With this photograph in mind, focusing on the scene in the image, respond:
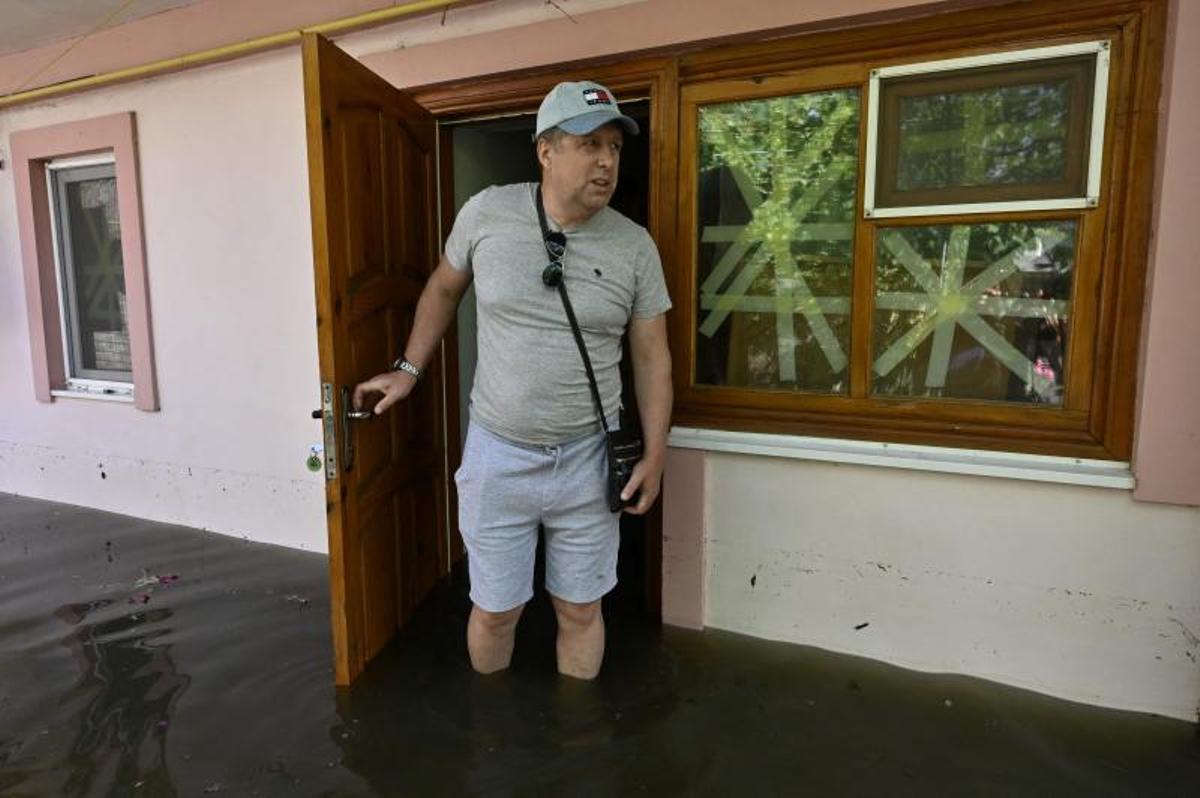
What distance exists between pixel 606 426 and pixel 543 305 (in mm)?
399

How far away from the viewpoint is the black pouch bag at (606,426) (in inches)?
75.8

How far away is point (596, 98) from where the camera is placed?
6.08 feet

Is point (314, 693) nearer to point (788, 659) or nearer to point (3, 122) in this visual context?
point (788, 659)

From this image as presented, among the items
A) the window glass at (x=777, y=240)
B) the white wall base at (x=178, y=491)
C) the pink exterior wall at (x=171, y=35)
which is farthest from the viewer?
the white wall base at (x=178, y=491)

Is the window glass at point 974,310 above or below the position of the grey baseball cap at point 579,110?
below

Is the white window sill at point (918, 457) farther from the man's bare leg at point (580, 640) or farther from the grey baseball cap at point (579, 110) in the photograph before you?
the grey baseball cap at point (579, 110)

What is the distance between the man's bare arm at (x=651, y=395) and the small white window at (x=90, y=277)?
3.20 metres

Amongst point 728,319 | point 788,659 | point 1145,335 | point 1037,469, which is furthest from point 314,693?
point 1145,335

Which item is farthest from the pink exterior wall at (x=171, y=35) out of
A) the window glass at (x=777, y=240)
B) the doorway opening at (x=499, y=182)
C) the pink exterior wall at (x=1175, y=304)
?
the pink exterior wall at (x=1175, y=304)

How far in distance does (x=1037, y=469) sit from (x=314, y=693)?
2355 mm

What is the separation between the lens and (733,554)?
8.35ft

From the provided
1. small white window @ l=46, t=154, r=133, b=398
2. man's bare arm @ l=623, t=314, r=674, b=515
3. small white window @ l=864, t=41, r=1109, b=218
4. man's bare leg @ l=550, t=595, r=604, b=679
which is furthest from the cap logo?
small white window @ l=46, t=154, r=133, b=398

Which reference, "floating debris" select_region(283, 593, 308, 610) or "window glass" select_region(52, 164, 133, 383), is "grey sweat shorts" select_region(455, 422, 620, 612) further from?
"window glass" select_region(52, 164, 133, 383)

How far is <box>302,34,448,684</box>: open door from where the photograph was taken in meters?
2.03
